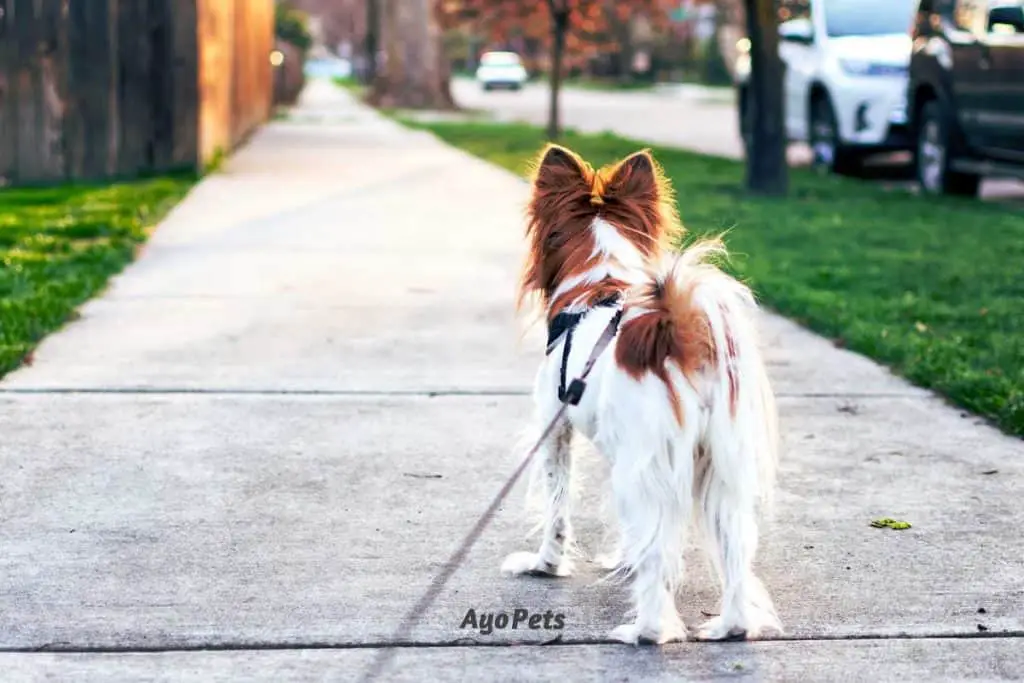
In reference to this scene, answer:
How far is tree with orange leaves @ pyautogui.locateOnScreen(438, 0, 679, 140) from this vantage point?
24341 millimetres

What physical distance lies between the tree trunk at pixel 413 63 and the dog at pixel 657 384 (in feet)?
124

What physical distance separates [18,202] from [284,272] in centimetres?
414

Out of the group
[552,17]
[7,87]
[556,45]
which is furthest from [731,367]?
[556,45]

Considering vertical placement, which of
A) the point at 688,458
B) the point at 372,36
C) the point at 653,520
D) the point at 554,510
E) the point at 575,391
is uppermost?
the point at 372,36

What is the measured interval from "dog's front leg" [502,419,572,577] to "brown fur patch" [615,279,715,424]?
0.69m

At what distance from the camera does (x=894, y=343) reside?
301 inches

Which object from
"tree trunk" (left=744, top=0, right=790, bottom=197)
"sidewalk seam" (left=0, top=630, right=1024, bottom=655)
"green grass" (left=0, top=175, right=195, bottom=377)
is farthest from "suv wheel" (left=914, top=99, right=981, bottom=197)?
"sidewalk seam" (left=0, top=630, right=1024, bottom=655)

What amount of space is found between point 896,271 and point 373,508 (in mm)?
5690

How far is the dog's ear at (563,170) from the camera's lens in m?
4.16

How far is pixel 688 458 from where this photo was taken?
3.79 metres

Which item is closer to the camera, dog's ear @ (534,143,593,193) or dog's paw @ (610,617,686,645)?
dog's paw @ (610,617,686,645)

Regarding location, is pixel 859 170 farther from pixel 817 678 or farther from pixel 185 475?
pixel 817 678

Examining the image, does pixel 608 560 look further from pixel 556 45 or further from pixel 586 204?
pixel 556 45

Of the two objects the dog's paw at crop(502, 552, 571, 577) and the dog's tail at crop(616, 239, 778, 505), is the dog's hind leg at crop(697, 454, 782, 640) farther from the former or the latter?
the dog's paw at crop(502, 552, 571, 577)
